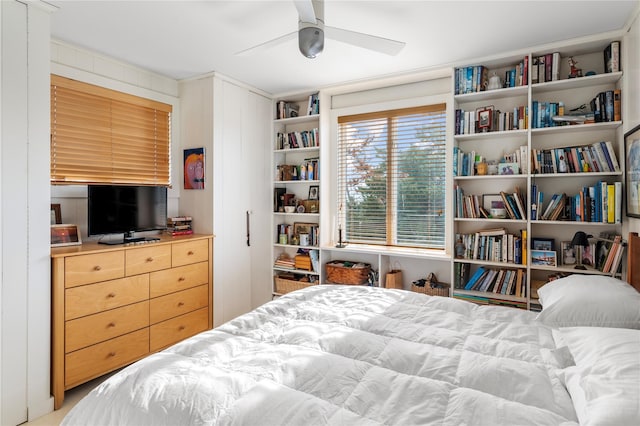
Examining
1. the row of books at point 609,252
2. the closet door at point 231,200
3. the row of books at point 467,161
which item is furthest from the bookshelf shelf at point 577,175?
the closet door at point 231,200

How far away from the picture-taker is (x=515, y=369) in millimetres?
1308

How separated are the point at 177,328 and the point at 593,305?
3.04 m

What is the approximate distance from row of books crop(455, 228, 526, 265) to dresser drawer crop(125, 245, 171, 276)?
2621mm

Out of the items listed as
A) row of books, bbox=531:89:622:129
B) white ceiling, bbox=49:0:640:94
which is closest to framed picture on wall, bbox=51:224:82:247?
white ceiling, bbox=49:0:640:94

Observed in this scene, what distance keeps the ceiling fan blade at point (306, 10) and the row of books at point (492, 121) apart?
1.83 meters

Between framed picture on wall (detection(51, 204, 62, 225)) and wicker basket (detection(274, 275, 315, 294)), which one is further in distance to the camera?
wicker basket (detection(274, 275, 315, 294))

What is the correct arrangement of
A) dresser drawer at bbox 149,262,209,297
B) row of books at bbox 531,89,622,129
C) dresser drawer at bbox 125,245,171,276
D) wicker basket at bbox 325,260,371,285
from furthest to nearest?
wicker basket at bbox 325,260,371,285 → dresser drawer at bbox 149,262,209,297 → dresser drawer at bbox 125,245,171,276 → row of books at bbox 531,89,622,129

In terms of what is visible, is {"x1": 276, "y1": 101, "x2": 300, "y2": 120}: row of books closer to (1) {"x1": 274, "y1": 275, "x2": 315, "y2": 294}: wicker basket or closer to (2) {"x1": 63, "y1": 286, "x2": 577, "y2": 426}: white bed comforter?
(1) {"x1": 274, "y1": 275, "x2": 315, "y2": 294}: wicker basket

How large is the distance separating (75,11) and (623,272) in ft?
14.0

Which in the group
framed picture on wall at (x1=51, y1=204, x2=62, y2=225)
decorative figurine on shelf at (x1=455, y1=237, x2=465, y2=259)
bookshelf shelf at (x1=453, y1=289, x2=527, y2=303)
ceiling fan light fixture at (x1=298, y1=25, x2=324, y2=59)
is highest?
ceiling fan light fixture at (x1=298, y1=25, x2=324, y2=59)

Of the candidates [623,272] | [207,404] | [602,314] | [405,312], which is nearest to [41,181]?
[207,404]

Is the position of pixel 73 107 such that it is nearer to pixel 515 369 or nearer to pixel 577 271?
pixel 515 369

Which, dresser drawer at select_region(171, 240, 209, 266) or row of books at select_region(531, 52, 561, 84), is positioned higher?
row of books at select_region(531, 52, 561, 84)

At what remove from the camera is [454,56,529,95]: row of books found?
297 cm
